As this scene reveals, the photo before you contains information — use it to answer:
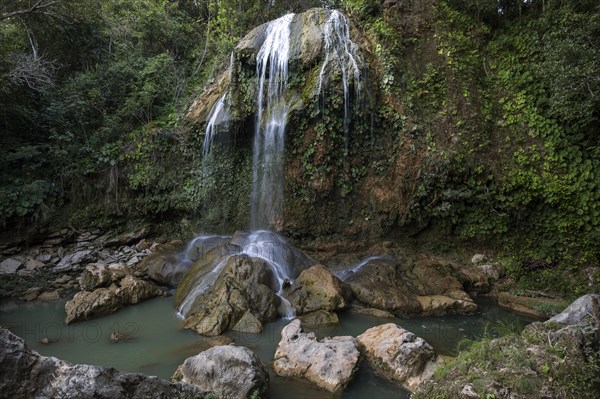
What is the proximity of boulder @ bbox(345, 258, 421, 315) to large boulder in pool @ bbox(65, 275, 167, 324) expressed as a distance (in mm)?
4586

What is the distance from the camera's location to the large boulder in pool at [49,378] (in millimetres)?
2711

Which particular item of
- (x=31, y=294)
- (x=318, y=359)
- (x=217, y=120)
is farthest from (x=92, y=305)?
(x=217, y=120)

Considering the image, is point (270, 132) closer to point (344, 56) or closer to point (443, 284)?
point (344, 56)

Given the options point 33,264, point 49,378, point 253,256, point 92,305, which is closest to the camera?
point 49,378

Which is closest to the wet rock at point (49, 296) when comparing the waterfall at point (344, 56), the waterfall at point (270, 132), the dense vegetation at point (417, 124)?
the dense vegetation at point (417, 124)

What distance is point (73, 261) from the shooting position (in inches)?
391

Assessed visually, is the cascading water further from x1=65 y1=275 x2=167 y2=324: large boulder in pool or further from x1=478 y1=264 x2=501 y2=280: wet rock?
x1=478 y1=264 x2=501 y2=280: wet rock

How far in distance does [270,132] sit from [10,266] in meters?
7.55

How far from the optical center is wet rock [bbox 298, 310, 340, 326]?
6.93 m

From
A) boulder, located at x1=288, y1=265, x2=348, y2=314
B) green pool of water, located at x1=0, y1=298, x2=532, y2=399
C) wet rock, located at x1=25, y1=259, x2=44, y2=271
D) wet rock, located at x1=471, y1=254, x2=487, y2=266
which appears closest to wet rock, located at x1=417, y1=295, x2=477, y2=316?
Answer: green pool of water, located at x1=0, y1=298, x2=532, y2=399

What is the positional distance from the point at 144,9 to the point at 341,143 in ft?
34.1

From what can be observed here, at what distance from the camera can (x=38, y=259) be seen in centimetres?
980

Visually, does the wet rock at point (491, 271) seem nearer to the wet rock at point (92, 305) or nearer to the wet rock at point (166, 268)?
the wet rock at point (166, 268)

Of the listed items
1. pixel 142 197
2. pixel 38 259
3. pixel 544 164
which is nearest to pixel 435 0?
pixel 544 164
